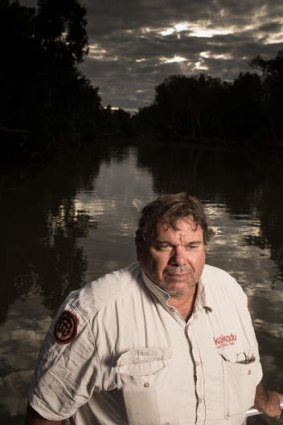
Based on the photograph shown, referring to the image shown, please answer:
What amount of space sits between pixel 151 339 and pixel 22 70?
31.6 metres

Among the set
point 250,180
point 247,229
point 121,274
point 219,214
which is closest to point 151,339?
point 121,274

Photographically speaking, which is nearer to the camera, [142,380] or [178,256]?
[142,380]

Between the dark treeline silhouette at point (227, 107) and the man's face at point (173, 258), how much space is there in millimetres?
49184

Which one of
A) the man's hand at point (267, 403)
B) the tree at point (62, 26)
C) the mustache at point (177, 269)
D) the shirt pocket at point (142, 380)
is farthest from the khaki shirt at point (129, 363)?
the tree at point (62, 26)

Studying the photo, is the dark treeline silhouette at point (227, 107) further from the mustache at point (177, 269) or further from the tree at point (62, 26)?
the mustache at point (177, 269)

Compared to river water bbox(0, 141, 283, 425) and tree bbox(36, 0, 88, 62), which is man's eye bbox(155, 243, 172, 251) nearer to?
river water bbox(0, 141, 283, 425)

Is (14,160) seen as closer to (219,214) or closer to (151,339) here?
(219,214)

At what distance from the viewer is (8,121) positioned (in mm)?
30594

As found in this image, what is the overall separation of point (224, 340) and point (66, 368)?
2.57ft

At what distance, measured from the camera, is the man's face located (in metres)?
2.32

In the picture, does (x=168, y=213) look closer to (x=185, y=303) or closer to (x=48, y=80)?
(x=185, y=303)

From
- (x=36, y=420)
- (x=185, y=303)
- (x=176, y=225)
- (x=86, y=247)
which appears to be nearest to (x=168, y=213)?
(x=176, y=225)

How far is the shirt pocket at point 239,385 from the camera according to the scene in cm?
235

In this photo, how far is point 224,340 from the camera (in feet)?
7.84
